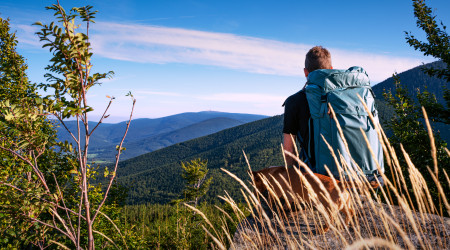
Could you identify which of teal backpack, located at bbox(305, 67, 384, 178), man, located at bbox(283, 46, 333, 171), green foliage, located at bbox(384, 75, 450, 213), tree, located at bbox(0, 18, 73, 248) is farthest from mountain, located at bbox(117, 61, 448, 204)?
teal backpack, located at bbox(305, 67, 384, 178)

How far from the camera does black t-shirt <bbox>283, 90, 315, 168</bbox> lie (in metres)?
2.59

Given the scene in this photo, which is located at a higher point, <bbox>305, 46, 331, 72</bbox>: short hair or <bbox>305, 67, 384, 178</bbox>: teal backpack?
<bbox>305, 46, 331, 72</bbox>: short hair

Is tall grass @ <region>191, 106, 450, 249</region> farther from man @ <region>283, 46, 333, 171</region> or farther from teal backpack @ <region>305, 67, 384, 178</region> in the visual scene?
man @ <region>283, 46, 333, 171</region>

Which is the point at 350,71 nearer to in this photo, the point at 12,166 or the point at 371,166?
the point at 371,166

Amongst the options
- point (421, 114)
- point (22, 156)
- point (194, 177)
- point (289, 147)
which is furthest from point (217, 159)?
point (22, 156)

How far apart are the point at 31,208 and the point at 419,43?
9401 millimetres

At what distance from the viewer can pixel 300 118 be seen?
8.63ft

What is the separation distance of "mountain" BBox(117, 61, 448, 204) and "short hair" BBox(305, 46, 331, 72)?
55.1 metres

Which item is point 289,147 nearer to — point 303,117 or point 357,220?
point 303,117

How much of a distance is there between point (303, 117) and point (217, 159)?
426 feet

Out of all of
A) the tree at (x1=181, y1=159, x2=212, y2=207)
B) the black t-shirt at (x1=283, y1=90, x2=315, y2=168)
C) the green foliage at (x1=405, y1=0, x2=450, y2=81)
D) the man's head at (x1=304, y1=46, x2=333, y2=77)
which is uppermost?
the green foliage at (x1=405, y1=0, x2=450, y2=81)

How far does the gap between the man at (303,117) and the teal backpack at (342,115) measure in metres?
0.09

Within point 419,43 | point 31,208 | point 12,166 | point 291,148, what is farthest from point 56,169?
point 419,43

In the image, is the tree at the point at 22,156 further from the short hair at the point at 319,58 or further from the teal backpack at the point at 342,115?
the short hair at the point at 319,58
